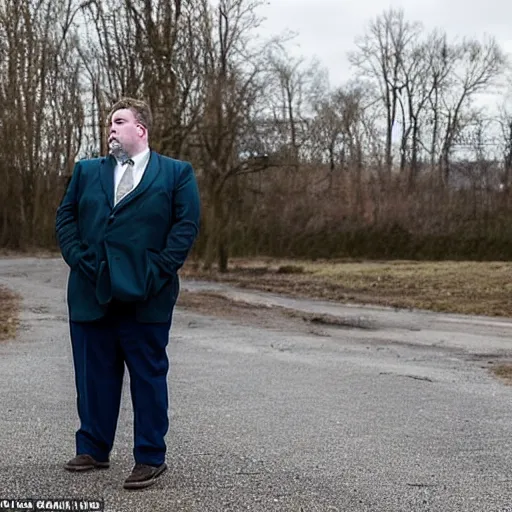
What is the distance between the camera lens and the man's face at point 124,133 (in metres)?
4.72

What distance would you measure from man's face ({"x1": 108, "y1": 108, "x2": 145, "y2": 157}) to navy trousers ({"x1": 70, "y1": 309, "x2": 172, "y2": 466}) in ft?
2.94

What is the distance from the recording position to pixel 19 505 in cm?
415

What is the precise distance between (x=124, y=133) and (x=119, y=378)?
1.36m

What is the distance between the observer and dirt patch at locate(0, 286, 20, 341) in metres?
13.5

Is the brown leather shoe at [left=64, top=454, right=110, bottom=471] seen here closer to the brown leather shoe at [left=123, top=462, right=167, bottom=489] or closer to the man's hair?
the brown leather shoe at [left=123, top=462, right=167, bottom=489]

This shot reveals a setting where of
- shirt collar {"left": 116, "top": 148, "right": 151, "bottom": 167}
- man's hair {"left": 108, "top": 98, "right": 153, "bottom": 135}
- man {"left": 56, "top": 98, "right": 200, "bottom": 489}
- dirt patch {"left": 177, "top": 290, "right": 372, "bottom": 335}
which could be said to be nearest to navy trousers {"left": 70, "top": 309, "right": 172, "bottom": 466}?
man {"left": 56, "top": 98, "right": 200, "bottom": 489}

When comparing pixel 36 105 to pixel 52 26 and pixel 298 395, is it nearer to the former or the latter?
pixel 52 26

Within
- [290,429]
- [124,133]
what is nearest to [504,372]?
[290,429]

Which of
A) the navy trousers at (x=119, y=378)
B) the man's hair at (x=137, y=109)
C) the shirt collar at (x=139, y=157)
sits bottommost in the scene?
the navy trousers at (x=119, y=378)

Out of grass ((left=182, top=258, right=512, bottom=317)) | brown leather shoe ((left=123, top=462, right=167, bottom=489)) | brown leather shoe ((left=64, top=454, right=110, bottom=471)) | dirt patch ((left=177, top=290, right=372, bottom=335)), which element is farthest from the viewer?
grass ((left=182, top=258, right=512, bottom=317))

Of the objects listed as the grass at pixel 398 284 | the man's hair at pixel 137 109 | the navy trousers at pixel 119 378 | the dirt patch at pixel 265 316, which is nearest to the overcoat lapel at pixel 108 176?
the man's hair at pixel 137 109

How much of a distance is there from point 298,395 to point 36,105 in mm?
44579

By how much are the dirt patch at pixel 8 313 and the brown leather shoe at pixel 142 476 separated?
334 inches

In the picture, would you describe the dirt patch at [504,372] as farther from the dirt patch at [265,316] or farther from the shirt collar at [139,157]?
the shirt collar at [139,157]
